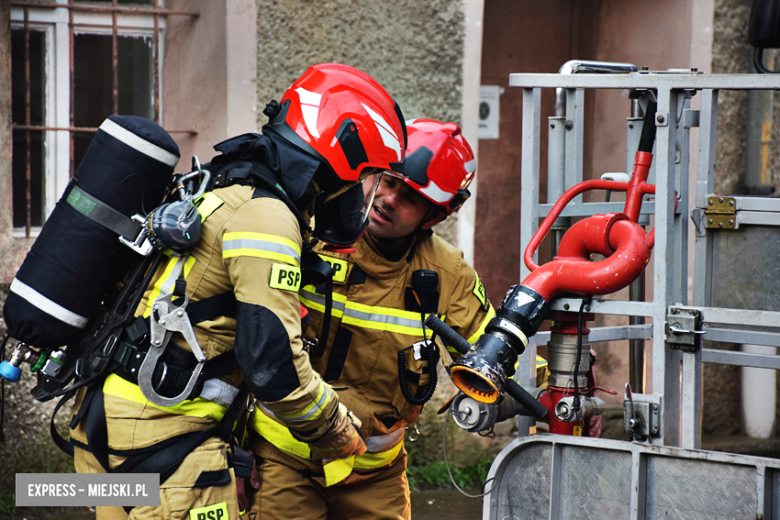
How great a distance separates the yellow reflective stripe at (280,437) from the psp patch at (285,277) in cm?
73

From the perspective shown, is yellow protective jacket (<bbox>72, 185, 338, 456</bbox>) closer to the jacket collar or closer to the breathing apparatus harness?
the breathing apparatus harness

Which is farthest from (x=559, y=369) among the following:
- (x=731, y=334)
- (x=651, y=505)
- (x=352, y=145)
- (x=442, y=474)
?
(x=442, y=474)

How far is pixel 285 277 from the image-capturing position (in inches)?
80.8

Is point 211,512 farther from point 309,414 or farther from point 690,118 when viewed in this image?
point 690,118

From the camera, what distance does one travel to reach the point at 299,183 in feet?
7.22

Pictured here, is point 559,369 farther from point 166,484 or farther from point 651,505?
point 166,484

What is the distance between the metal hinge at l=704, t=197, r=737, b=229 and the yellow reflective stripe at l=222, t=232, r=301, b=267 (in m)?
1.44

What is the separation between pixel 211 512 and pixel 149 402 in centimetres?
32

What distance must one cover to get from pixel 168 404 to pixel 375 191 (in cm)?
90

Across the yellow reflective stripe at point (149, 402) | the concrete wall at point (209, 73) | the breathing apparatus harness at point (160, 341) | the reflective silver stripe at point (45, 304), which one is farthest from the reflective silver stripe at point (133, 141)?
the concrete wall at point (209, 73)

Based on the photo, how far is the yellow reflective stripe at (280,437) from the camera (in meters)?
2.63

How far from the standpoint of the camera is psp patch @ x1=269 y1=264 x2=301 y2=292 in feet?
6.68

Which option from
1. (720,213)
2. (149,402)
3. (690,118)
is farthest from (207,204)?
(720,213)

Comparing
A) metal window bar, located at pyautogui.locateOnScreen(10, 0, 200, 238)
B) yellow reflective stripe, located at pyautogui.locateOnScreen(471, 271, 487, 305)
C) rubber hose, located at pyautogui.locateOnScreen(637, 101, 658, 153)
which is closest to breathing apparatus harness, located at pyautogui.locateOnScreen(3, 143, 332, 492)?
yellow reflective stripe, located at pyautogui.locateOnScreen(471, 271, 487, 305)
